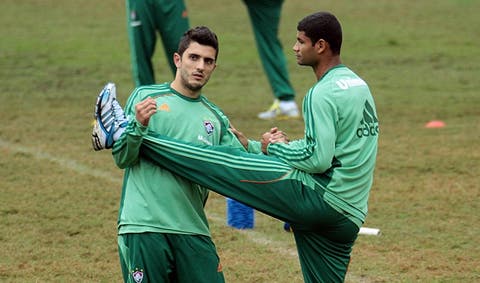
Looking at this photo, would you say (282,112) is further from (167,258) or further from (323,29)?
(167,258)

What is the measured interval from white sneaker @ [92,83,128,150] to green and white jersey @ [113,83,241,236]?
0.07 metres

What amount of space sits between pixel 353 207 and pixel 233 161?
0.69 m

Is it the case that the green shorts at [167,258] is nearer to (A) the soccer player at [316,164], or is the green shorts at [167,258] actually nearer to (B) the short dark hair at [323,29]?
(A) the soccer player at [316,164]

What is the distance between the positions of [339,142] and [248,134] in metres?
6.40

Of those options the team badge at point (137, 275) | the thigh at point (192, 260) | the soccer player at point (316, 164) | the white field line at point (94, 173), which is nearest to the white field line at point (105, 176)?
the white field line at point (94, 173)

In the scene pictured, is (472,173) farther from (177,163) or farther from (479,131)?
(177,163)

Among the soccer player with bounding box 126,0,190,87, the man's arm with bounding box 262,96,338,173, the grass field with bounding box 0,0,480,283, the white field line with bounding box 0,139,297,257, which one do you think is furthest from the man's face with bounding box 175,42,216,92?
the soccer player with bounding box 126,0,190,87

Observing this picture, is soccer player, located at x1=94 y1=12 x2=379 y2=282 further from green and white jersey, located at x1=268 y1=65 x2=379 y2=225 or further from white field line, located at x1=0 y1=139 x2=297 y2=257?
white field line, located at x1=0 y1=139 x2=297 y2=257

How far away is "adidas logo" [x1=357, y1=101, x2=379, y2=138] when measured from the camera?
5.82 metres

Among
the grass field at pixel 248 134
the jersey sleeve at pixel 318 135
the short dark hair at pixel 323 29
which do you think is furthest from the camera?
the grass field at pixel 248 134

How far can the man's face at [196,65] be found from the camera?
5891 mm

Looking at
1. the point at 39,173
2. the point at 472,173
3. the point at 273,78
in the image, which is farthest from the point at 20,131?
the point at 472,173

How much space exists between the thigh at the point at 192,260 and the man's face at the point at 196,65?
815 mm

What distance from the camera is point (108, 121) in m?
5.81
